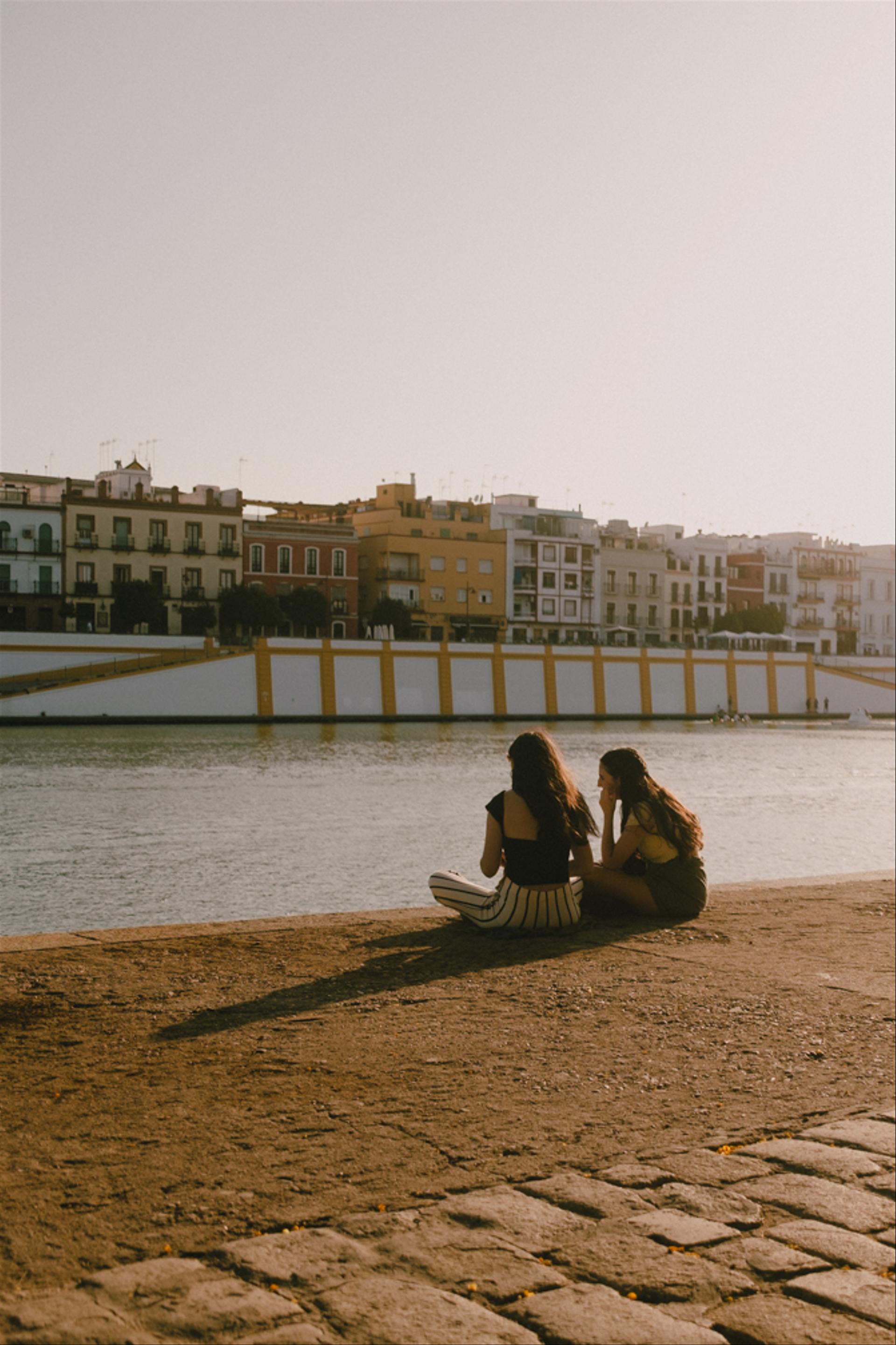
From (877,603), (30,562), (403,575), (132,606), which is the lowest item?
(132,606)

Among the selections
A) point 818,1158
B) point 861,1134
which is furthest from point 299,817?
point 818,1158

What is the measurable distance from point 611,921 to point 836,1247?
4869 mm

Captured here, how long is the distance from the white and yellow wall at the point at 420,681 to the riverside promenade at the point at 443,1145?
108 feet

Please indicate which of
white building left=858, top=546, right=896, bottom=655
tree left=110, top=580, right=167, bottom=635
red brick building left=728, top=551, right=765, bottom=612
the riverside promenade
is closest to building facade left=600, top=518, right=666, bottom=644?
red brick building left=728, top=551, right=765, bottom=612

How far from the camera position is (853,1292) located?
3463mm

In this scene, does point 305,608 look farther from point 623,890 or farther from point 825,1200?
point 825,1200

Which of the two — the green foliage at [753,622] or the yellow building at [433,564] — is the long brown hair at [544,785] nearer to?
the yellow building at [433,564]

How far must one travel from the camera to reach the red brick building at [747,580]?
10331 cm

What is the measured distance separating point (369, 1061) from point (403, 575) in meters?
79.9

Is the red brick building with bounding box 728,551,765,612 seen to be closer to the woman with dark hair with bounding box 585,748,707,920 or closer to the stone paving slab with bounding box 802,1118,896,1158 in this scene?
the woman with dark hair with bounding box 585,748,707,920

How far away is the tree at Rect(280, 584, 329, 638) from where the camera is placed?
74812 millimetres

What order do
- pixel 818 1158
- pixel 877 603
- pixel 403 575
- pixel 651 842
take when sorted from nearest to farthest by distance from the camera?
pixel 818 1158 < pixel 651 842 < pixel 403 575 < pixel 877 603

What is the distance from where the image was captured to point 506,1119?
186 inches

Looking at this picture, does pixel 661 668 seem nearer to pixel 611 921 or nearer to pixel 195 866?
pixel 195 866
